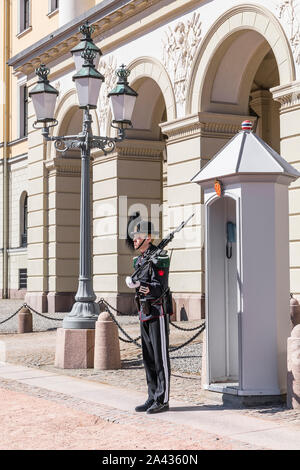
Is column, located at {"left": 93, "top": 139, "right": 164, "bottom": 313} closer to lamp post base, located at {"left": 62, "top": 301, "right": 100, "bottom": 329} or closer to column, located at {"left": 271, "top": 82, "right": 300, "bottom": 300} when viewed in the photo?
column, located at {"left": 271, "top": 82, "right": 300, "bottom": 300}

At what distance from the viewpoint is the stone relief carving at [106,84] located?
21281mm

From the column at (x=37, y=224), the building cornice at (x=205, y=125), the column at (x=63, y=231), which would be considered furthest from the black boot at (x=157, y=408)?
the column at (x=37, y=224)

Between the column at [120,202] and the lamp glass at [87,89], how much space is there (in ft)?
27.4

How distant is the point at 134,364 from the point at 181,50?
348 inches

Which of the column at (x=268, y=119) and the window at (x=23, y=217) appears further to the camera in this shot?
the window at (x=23, y=217)

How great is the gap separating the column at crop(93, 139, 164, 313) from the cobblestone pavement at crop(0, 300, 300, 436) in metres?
2.60

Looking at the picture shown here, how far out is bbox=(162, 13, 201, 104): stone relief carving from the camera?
18016 millimetres

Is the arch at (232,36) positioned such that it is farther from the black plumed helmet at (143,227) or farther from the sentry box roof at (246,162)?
the black plumed helmet at (143,227)

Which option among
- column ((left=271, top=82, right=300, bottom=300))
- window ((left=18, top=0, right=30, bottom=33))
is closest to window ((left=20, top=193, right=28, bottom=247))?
window ((left=18, top=0, right=30, bottom=33))

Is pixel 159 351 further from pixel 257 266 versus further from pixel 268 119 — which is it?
pixel 268 119

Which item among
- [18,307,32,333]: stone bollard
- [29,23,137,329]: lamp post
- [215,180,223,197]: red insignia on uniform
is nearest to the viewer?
[215,180,223,197]: red insignia on uniform

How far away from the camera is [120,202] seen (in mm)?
21078

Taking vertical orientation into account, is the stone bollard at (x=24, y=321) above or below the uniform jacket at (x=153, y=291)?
below
